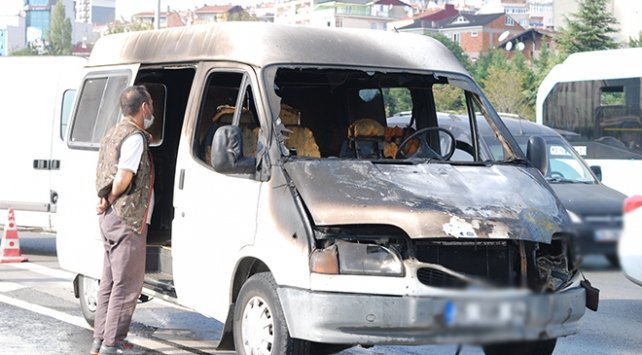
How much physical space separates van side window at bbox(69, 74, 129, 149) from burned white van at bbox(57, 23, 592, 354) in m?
0.02

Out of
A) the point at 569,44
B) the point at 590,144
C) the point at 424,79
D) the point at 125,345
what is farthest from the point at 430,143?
the point at 569,44

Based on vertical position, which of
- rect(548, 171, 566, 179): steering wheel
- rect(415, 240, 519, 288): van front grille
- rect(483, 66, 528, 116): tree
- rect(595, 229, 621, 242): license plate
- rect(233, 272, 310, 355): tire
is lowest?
rect(233, 272, 310, 355): tire

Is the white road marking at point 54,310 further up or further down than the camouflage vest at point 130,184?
further down

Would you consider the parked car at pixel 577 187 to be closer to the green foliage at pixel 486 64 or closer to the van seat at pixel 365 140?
the van seat at pixel 365 140

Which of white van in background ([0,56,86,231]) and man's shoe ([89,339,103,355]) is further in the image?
white van in background ([0,56,86,231])

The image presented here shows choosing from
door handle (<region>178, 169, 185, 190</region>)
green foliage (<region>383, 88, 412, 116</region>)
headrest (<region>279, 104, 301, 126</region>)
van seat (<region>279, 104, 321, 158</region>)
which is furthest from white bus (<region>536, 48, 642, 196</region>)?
door handle (<region>178, 169, 185, 190</region>)

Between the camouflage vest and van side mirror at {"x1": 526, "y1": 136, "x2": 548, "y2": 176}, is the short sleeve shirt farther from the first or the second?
van side mirror at {"x1": 526, "y1": 136, "x2": 548, "y2": 176}

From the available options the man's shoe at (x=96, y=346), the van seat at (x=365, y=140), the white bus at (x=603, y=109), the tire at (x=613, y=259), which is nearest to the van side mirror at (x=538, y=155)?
the van seat at (x=365, y=140)

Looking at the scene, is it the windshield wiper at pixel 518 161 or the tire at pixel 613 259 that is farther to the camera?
the windshield wiper at pixel 518 161

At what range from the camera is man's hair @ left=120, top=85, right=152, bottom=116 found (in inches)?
288

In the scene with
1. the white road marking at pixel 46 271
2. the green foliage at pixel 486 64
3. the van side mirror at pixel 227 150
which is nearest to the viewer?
the van side mirror at pixel 227 150

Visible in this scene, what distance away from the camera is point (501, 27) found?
18475cm

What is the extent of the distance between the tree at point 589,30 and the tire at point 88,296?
72.3 m

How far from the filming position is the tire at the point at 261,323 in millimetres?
6359
